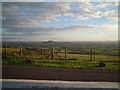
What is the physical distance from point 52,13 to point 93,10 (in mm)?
1940

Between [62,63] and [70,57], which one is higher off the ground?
[70,57]

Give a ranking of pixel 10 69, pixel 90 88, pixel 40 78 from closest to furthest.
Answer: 1. pixel 90 88
2. pixel 40 78
3. pixel 10 69

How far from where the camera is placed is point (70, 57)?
25.1ft

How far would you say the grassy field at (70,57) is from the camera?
7379 millimetres

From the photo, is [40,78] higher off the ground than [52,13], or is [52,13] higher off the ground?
[52,13]

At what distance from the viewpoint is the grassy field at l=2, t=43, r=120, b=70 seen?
24.2 ft

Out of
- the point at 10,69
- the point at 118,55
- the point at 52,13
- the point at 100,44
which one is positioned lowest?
the point at 10,69

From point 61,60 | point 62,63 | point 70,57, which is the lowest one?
point 62,63

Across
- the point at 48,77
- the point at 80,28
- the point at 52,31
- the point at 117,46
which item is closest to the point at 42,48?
the point at 52,31

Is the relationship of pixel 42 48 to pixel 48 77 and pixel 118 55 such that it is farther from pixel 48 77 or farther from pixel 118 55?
pixel 118 55

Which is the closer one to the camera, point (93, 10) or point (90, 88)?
point (90, 88)

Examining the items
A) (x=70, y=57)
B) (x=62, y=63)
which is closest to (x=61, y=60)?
(x=62, y=63)

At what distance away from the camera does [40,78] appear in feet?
22.6

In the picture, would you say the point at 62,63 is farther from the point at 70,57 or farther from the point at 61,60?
the point at 70,57
